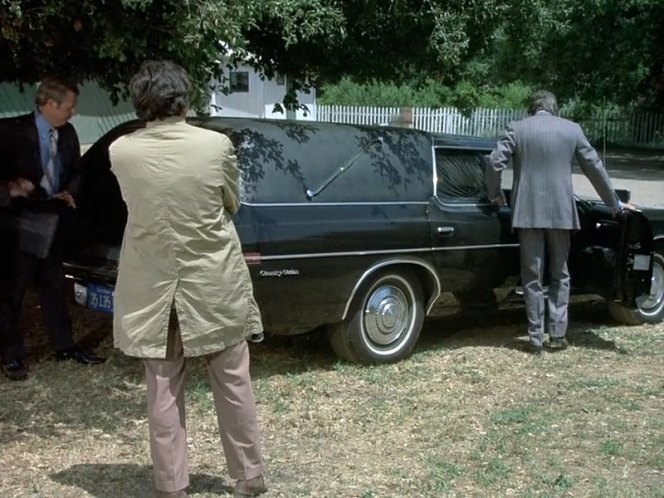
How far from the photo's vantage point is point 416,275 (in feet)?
22.5

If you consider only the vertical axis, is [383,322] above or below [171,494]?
above

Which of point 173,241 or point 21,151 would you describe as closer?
point 173,241

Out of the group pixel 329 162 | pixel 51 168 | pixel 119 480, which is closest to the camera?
pixel 119 480

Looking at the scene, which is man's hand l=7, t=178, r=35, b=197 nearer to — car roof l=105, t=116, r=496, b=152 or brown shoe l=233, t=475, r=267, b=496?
car roof l=105, t=116, r=496, b=152

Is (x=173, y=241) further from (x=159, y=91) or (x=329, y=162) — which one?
(x=329, y=162)

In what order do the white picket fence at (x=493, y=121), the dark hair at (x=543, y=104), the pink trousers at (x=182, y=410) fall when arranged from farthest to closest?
the white picket fence at (x=493, y=121)
the dark hair at (x=543, y=104)
the pink trousers at (x=182, y=410)

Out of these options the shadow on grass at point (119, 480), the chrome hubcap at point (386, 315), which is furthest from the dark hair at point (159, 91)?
the chrome hubcap at point (386, 315)

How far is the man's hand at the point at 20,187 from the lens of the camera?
20.1 feet

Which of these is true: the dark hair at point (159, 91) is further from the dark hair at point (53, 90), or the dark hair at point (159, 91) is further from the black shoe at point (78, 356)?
the black shoe at point (78, 356)

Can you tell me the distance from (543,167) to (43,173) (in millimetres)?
3374

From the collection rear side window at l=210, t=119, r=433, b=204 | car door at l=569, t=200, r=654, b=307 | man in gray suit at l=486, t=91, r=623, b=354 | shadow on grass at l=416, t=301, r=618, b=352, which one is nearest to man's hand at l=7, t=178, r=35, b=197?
rear side window at l=210, t=119, r=433, b=204

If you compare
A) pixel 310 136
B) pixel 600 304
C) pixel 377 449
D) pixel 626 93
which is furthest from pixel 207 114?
pixel 626 93

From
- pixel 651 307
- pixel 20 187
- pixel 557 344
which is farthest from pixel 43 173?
pixel 651 307

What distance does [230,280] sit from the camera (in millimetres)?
4129
